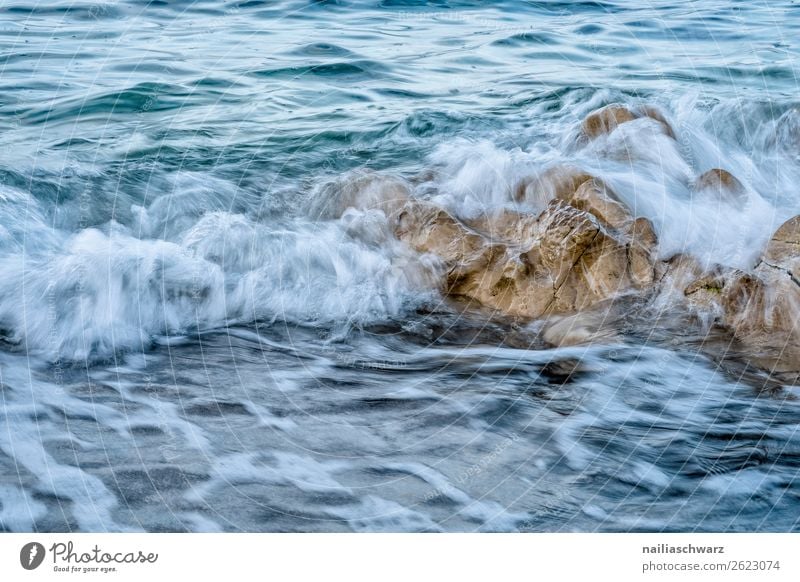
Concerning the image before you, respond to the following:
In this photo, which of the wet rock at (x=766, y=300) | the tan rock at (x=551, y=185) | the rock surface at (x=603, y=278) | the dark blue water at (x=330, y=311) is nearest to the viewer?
the dark blue water at (x=330, y=311)

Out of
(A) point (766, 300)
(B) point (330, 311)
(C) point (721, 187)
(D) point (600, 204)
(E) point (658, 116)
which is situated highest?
(E) point (658, 116)

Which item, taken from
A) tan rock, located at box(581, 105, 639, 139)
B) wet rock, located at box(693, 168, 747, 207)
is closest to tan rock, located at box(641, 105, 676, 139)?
tan rock, located at box(581, 105, 639, 139)

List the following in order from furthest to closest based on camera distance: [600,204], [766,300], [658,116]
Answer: [658,116]
[600,204]
[766,300]

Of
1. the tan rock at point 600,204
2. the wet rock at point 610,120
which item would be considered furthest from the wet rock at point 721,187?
the wet rock at point 610,120

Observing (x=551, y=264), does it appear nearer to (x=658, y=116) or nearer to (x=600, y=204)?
(x=600, y=204)

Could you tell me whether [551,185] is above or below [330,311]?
above

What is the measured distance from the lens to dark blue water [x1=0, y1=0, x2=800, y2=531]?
13.8 ft

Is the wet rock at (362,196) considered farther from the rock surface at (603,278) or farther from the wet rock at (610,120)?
the wet rock at (610,120)

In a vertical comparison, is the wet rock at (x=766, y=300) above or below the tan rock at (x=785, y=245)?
below

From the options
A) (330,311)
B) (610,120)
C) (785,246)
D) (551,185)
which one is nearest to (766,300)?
(785,246)

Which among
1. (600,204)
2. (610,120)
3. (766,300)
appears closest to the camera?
(766,300)

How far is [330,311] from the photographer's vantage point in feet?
19.8

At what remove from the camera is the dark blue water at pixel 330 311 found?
4195 mm

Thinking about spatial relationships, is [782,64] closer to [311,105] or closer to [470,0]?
[470,0]
